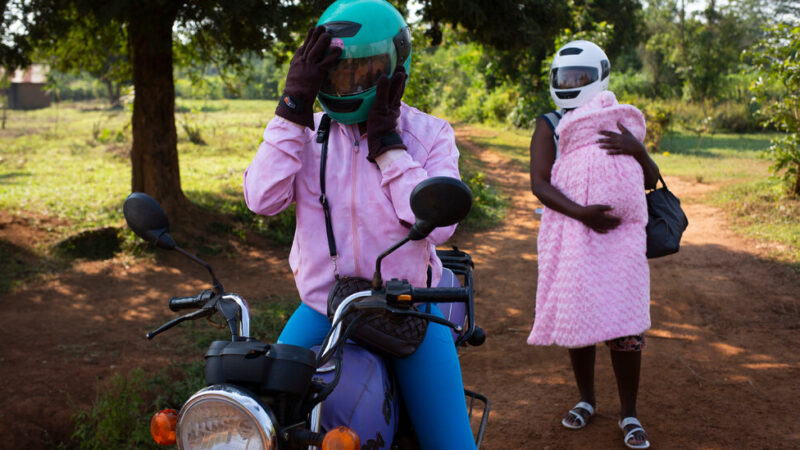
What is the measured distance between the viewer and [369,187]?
2168 millimetres

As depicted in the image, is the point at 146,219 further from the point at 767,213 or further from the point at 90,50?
the point at 90,50

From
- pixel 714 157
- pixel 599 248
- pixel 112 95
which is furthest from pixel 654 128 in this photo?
pixel 112 95

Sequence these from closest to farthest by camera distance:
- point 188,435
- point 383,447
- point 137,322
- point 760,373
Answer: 1. point 188,435
2. point 383,447
3. point 760,373
4. point 137,322

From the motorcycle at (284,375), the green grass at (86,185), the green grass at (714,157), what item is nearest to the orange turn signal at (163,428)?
the motorcycle at (284,375)

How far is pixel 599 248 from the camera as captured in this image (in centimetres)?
360

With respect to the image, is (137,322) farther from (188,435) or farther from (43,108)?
(43,108)

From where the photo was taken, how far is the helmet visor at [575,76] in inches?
142

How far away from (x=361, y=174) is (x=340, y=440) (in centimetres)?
96

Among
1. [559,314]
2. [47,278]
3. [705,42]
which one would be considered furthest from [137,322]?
[705,42]

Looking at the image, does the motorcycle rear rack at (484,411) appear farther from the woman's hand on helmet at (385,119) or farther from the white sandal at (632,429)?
the white sandal at (632,429)

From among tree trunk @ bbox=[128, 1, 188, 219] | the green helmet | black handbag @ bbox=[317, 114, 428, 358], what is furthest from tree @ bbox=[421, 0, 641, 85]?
black handbag @ bbox=[317, 114, 428, 358]

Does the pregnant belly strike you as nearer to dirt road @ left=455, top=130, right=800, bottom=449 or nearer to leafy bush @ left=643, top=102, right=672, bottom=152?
dirt road @ left=455, top=130, right=800, bottom=449

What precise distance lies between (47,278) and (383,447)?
6.37m

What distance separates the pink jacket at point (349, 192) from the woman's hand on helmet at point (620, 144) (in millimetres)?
1573
